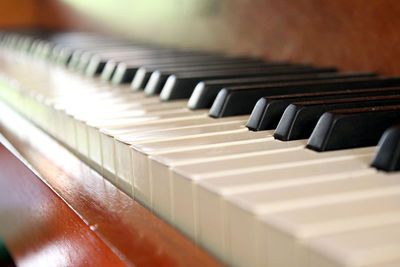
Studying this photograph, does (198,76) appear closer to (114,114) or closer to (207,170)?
(114,114)

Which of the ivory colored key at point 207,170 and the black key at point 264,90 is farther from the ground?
the black key at point 264,90

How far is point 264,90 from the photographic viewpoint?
1006 millimetres

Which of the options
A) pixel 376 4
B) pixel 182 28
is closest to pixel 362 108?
pixel 376 4

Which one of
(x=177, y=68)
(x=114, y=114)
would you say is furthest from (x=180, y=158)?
(x=177, y=68)

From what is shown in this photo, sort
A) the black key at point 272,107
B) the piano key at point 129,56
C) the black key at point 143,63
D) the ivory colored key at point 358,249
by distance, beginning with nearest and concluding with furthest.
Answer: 1. the ivory colored key at point 358,249
2. the black key at point 272,107
3. the black key at point 143,63
4. the piano key at point 129,56

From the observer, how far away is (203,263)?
541 mm

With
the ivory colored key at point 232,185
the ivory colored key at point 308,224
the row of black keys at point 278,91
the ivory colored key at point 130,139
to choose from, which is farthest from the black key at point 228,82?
the ivory colored key at point 308,224

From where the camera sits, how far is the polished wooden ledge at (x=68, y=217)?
0.60m

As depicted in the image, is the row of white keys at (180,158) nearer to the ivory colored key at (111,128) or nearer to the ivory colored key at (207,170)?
the ivory colored key at (207,170)

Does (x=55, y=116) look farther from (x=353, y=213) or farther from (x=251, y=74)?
(x=353, y=213)

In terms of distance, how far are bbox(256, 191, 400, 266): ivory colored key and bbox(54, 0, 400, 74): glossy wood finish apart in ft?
2.36

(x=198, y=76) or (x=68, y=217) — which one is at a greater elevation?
(x=198, y=76)

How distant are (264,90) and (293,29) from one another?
48 centimetres

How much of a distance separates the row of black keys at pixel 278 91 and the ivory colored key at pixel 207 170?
0.04 meters
